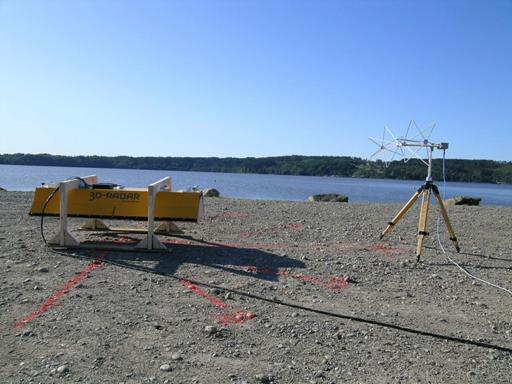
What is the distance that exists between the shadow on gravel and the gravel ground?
0.03m

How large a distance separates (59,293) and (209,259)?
2.86 m

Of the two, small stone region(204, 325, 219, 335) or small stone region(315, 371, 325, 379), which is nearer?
small stone region(315, 371, 325, 379)

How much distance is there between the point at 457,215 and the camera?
17078 mm

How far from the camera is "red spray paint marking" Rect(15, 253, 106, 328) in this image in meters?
5.14

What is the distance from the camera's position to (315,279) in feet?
24.0

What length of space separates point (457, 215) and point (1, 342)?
15.4 m

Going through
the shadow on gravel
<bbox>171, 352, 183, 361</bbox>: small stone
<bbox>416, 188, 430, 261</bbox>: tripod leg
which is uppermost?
<bbox>416, 188, 430, 261</bbox>: tripod leg

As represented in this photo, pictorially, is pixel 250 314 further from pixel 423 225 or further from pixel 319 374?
pixel 423 225

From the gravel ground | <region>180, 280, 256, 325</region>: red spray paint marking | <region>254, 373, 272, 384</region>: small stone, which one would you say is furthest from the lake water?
<region>254, 373, 272, 384</region>: small stone

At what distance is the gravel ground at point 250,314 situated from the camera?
13.8 ft

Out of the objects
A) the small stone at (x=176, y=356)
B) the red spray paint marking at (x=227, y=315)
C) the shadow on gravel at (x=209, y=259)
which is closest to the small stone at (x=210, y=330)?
the red spray paint marking at (x=227, y=315)

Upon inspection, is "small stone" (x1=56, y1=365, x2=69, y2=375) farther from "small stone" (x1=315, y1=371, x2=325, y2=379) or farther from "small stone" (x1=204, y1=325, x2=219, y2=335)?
"small stone" (x1=315, y1=371, x2=325, y2=379)

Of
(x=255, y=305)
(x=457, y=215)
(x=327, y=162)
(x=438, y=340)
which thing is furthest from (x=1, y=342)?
(x=327, y=162)

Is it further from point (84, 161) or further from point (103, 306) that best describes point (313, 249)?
point (84, 161)
